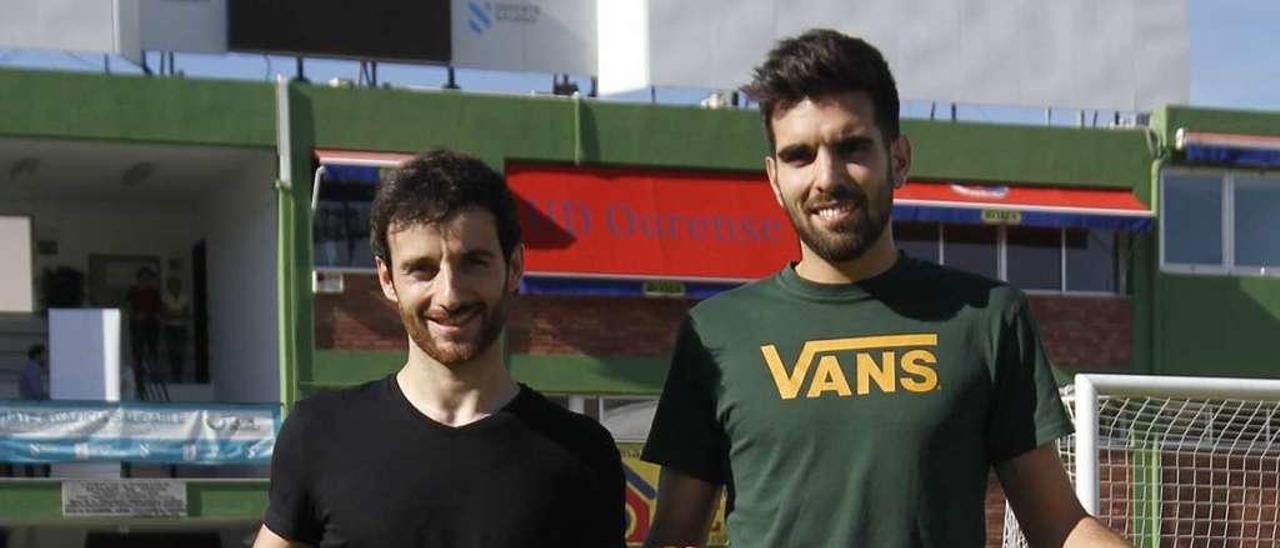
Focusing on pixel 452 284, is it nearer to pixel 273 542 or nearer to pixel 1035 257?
pixel 273 542

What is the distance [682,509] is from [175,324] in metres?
24.5

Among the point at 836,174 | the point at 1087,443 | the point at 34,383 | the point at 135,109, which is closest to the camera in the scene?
the point at 836,174

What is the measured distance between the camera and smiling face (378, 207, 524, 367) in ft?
14.2

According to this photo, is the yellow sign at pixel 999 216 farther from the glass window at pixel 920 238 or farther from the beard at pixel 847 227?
the beard at pixel 847 227

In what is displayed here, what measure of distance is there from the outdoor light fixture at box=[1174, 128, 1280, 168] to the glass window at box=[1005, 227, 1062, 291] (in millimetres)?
2019

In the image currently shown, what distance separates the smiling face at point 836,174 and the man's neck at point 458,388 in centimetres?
65

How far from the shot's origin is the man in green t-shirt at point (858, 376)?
169 inches

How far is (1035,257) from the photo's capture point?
28.4 meters

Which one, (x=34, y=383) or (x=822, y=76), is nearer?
(x=822, y=76)

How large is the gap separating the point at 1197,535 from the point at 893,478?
238 inches

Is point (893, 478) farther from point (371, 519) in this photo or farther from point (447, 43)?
point (447, 43)

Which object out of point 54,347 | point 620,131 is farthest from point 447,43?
point 54,347

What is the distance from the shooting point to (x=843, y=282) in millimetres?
4402

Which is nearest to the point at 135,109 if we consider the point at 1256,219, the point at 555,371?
the point at 555,371
